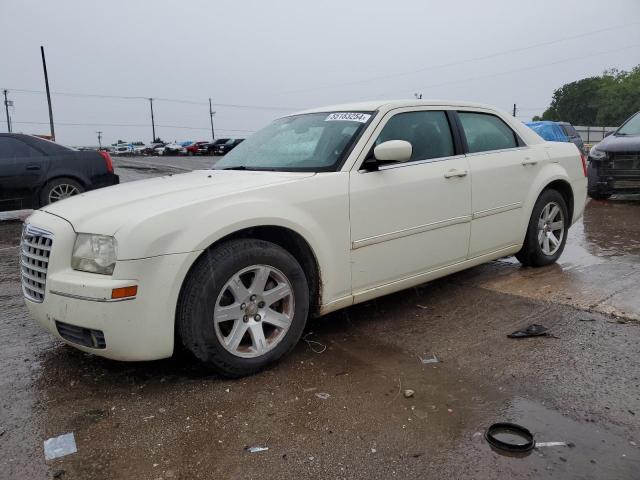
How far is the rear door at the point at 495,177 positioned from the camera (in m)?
4.24

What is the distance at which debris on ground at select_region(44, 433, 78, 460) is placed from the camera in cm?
237

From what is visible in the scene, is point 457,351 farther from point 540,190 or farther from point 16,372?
point 16,372

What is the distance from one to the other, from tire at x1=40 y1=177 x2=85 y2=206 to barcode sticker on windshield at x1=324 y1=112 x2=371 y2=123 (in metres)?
6.02

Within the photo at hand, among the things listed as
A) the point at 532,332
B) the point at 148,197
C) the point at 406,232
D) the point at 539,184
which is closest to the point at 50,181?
the point at 148,197

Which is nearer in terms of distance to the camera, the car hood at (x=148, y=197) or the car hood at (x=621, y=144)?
the car hood at (x=148, y=197)

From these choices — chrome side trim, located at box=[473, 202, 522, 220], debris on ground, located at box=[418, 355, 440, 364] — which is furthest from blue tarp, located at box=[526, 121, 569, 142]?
debris on ground, located at box=[418, 355, 440, 364]

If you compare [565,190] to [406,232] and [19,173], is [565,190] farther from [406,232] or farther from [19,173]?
[19,173]

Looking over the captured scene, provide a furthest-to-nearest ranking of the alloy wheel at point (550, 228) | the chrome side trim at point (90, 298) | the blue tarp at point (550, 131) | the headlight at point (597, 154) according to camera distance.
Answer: the blue tarp at point (550, 131) < the headlight at point (597, 154) < the alloy wheel at point (550, 228) < the chrome side trim at point (90, 298)

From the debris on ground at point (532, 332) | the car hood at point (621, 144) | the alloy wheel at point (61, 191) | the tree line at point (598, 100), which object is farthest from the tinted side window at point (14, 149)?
the tree line at point (598, 100)

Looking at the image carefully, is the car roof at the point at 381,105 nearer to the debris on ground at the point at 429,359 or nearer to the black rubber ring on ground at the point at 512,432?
the debris on ground at the point at 429,359

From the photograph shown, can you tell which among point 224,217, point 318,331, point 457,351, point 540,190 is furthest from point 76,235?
point 540,190

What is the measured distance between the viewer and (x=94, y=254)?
2.75 metres

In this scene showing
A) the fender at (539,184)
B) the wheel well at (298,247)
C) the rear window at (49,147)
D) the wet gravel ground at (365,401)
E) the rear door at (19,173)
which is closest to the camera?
the wet gravel ground at (365,401)

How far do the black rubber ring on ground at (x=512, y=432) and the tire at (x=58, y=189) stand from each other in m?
7.82
